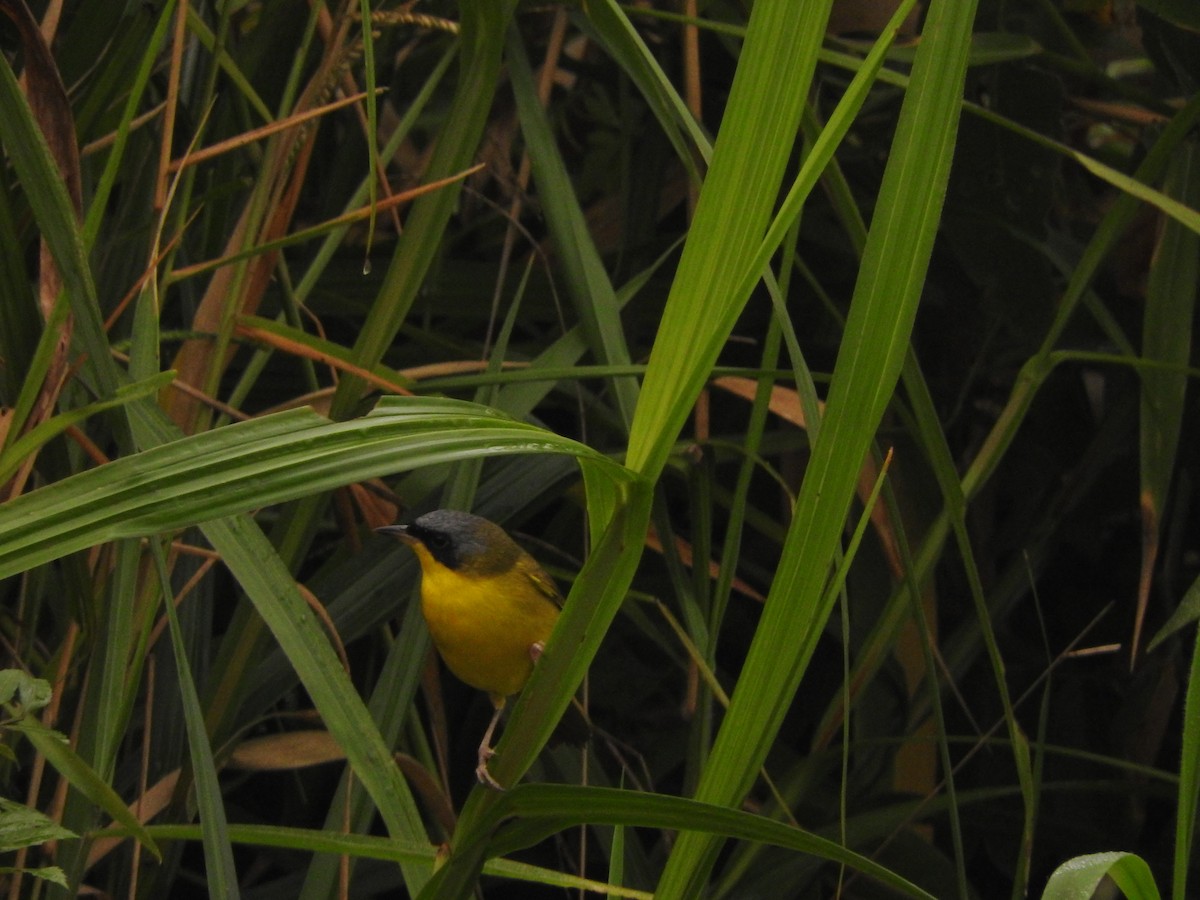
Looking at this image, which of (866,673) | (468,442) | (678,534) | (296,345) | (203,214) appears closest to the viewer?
(468,442)

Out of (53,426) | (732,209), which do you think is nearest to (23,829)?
(53,426)

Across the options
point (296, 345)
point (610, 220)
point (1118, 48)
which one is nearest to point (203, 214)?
point (296, 345)

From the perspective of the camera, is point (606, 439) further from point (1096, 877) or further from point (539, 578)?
point (1096, 877)

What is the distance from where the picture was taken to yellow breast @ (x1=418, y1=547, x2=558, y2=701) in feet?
5.00

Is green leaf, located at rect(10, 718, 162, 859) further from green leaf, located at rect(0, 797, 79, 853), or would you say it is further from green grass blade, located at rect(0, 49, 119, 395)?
green grass blade, located at rect(0, 49, 119, 395)

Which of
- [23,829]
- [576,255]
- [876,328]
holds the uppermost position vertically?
[876,328]

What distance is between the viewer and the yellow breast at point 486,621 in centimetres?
152

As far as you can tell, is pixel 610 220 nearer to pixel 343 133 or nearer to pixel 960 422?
pixel 343 133

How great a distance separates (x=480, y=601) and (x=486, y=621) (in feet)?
0.08

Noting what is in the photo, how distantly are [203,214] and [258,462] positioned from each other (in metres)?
1.13

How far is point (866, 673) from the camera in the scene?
60.2 inches

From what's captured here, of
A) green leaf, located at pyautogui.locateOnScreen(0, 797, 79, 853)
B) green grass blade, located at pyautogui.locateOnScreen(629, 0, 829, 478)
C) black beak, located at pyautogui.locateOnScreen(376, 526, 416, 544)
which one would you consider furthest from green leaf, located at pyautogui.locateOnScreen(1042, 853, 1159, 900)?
black beak, located at pyautogui.locateOnScreen(376, 526, 416, 544)

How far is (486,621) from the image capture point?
63.6 inches

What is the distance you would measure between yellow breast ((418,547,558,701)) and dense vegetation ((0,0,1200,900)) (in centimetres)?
8
